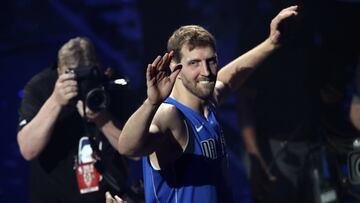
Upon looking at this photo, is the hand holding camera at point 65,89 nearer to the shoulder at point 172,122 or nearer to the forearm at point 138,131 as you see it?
the shoulder at point 172,122

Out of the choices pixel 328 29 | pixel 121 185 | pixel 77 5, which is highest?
pixel 77 5

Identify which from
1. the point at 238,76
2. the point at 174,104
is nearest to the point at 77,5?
the point at 238,76

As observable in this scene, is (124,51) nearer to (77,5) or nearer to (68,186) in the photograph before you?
(77,5)

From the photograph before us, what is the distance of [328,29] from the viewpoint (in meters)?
5.73

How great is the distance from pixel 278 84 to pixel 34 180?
5.56 feet

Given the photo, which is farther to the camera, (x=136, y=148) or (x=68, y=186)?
(x=68, y=186)

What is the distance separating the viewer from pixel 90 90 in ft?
14.6

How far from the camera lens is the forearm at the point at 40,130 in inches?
174

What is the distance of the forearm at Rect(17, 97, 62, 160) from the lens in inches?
174

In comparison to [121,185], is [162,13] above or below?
above

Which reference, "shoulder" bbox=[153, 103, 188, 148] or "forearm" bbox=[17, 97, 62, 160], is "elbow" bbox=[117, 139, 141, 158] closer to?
"shoulder" bbox=[153, 103, 188, 148]

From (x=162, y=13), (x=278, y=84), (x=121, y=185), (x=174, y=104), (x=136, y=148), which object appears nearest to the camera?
(x=136, y=148)

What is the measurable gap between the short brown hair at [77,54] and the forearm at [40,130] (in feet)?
0.89

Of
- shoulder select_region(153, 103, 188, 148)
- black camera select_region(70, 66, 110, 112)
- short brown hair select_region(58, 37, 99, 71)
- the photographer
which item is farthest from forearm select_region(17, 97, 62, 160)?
shoulder select_region(153, 103, 188, 148)
